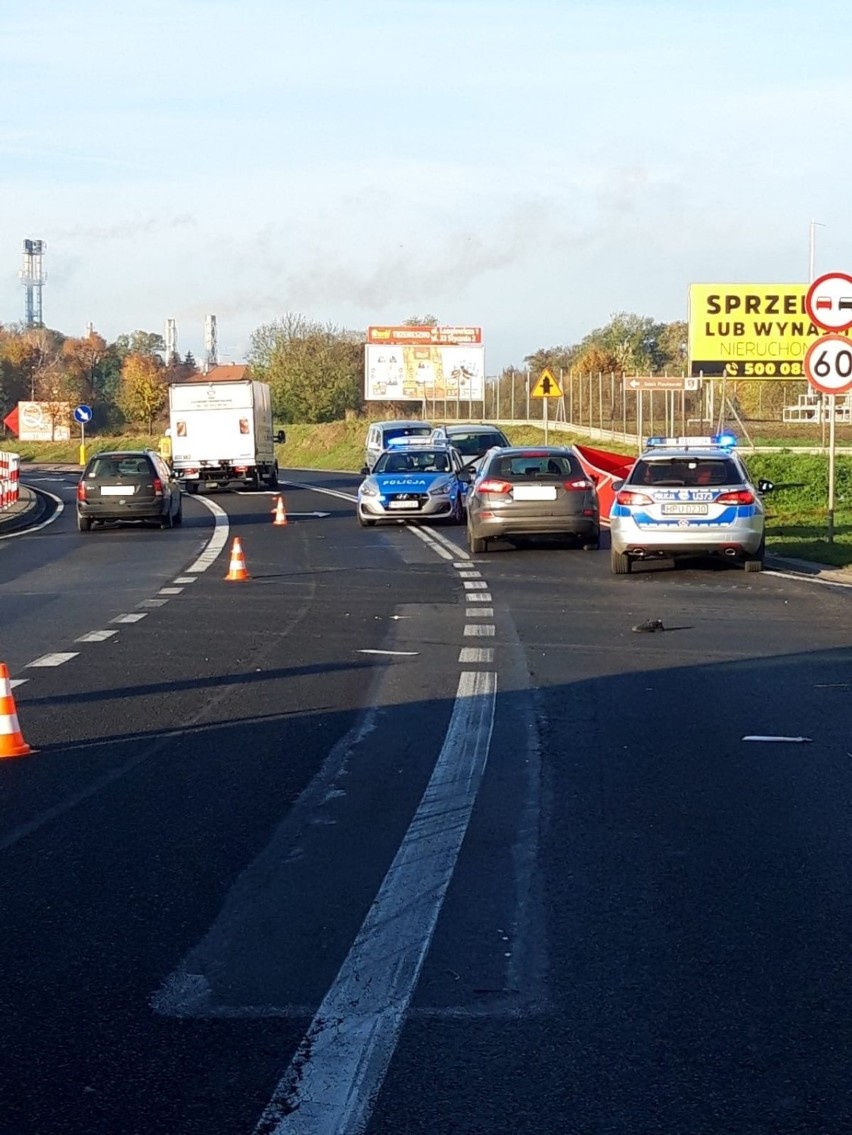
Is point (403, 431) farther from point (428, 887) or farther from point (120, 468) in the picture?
point (428, 887)

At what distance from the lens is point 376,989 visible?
5.20 meters

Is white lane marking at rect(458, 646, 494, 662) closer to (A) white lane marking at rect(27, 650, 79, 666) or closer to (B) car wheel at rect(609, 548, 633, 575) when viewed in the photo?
(A) white lane marking at rect(27, 650, 79, 666)

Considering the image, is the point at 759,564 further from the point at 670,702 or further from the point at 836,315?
the point at 670,702

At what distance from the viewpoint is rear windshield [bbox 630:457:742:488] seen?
20109 millimetres

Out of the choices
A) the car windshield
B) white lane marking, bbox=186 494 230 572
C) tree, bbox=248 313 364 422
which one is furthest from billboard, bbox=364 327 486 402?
the car windshield

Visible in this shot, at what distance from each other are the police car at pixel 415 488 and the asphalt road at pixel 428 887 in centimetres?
1679

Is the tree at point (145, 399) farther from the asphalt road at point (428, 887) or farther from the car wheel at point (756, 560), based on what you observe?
the asphalt road at point (428, 887)

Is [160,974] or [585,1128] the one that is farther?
[160,974]

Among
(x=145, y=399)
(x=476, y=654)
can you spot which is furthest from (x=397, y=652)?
(x=145, y=399)

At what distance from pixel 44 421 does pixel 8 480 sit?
68769 mm

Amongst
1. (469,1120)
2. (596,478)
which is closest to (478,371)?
(596,478)

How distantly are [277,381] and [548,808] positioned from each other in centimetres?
10137

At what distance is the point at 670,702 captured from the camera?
10.7 meters

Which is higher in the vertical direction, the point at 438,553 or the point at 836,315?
the point at 836,315
